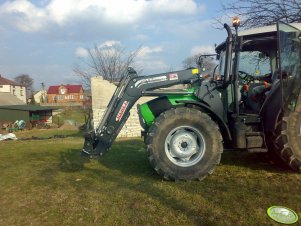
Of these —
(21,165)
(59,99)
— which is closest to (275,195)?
(21,165)

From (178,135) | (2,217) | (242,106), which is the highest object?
(242,106)

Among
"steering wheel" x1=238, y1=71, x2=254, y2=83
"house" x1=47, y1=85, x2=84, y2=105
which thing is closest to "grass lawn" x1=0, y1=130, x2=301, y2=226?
"steering wheel" x1=238, y1=71, x2=254, y2=83

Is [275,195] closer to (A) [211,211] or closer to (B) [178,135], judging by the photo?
(A) [211,211]

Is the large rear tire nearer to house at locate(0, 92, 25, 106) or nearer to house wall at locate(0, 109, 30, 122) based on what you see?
house wall at locate(0, 109, 30, 122)

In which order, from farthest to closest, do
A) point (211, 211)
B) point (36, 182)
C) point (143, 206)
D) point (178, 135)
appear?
point (36, 182), point (178, 135), point (143, 206), point (211, 211)

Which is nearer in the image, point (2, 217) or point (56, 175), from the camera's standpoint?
point (2, 217)

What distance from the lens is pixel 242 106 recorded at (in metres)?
6.68

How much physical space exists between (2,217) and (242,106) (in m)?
4.44

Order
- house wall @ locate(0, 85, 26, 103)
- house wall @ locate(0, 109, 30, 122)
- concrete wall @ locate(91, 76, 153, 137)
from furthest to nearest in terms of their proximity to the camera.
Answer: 1. house wall @ locate(0, 85, 26, 103)
2. house wall @ locate(0, 109, 30, 122)
3. concrete wall @ locate(91, 76, 153, 137)

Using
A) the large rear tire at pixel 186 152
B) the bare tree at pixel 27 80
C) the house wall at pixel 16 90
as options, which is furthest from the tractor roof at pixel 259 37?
the bare tree at pixel 27 80

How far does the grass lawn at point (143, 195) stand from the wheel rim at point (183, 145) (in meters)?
0.47

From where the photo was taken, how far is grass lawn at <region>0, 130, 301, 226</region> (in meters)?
4.48

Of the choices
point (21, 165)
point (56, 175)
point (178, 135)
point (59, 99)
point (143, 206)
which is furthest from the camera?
point (59, 99)

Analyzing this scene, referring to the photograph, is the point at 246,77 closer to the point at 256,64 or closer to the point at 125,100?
the point at 256,64
